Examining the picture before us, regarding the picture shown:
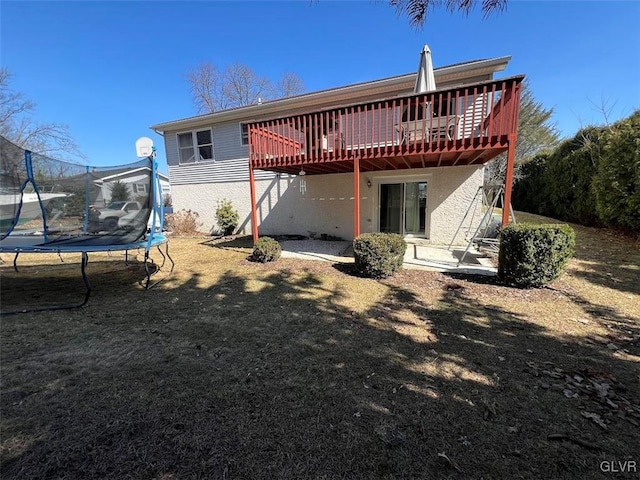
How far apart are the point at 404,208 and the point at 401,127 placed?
11.3ft

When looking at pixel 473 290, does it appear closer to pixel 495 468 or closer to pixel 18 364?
pixel 495 468

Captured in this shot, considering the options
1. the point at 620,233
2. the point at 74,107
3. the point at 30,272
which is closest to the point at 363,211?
the point at 620,233

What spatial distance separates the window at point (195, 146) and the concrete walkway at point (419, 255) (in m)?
5.75

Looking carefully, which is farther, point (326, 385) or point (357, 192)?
point (357, 192)

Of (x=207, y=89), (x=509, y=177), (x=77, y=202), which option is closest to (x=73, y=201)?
(x=77, y=202)

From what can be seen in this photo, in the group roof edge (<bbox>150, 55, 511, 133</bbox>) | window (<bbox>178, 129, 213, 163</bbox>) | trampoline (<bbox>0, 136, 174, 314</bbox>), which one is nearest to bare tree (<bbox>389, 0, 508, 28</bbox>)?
trampoline (<bbox>0, 136, 174, 314</bbox>)

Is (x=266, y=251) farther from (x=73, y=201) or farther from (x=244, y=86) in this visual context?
(x=244, y=86)

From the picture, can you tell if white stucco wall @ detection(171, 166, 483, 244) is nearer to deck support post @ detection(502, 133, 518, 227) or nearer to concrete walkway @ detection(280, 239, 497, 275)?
concrete walkway @ detection(280, 239, 497, 275)

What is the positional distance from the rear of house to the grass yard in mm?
3208

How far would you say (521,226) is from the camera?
4.62 m

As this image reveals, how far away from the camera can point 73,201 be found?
5277 mm

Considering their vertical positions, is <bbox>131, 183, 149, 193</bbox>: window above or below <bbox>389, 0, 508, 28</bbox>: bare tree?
below

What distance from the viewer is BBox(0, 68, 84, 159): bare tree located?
17438 millimetres

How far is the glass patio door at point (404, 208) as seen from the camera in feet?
28.6
